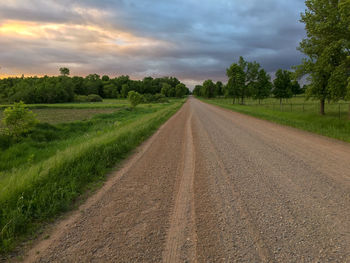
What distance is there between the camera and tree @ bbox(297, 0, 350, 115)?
14.0 meters

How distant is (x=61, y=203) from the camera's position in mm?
3674

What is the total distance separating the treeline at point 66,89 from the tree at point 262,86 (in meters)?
50.4

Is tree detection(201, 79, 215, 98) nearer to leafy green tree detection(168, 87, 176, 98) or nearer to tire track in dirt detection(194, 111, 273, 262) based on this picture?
leafy green tree detection(168, 87, 176, 98)

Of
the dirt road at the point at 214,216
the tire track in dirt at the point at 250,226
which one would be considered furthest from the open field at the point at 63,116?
the tire track in dirt at the point at 250,226

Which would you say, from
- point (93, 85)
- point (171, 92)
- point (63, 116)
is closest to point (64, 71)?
point (93, 85)

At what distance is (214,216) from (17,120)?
1191cm

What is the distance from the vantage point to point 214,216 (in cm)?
330

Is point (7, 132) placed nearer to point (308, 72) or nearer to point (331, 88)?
point (331, 88)

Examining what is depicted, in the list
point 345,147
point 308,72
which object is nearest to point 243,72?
point 308,72

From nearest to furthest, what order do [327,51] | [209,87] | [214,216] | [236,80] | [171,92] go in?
1. [214,216]
2. [327,51]
3. [236,80]
4. [209,87]
5. [171,92]

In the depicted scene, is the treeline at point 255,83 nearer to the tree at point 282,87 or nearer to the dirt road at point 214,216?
the tree at point 282,87

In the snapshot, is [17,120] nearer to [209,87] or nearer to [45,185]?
[45,185]

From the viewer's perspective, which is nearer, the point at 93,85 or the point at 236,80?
the point at 236,80

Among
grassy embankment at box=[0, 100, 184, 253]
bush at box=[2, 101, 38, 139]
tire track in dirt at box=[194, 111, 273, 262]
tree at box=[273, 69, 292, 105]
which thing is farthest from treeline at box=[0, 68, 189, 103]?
tire track in dirt at box=[194, 111, 273, 262]
